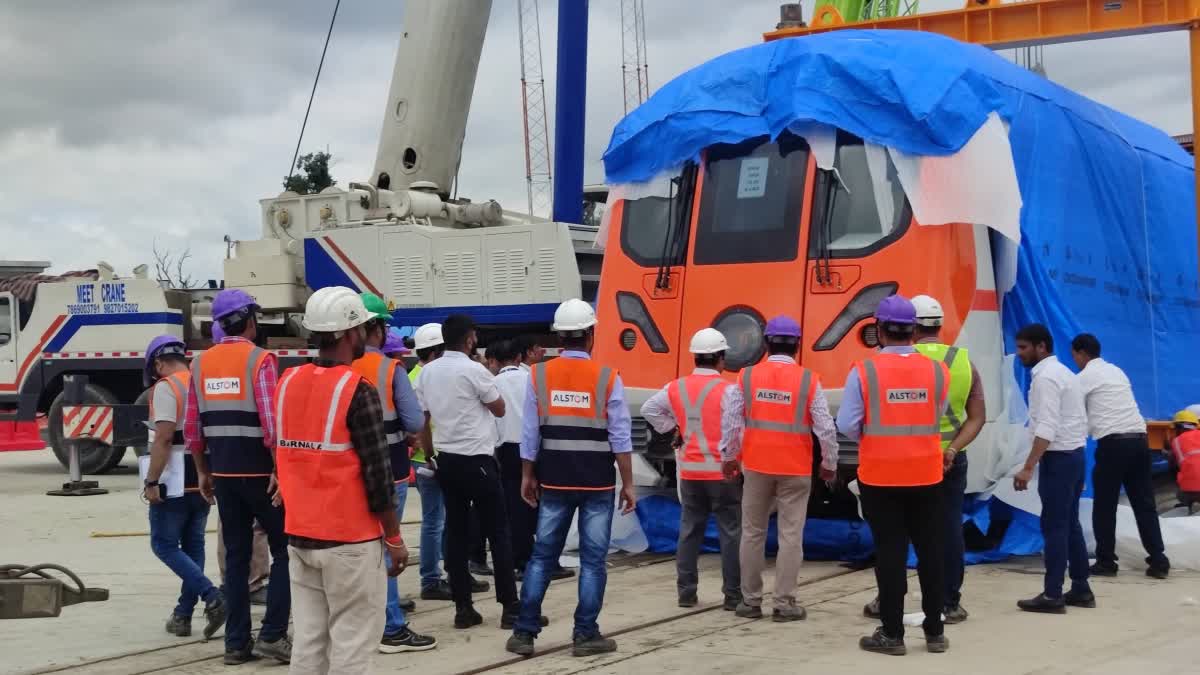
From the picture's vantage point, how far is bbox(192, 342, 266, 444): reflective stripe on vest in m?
7.23

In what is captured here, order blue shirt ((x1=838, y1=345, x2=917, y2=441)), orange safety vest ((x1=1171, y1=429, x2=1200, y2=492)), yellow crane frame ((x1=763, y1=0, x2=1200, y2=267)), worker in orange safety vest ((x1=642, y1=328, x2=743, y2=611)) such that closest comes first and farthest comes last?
blue shirt ((x1=838, y1=345, x2=917, y2=441)) < worker in orange safety vest ((x1=642, y1=328, x2=743, y2=611)) < orange safety vest ((x1=1171, y1=429, x2=1200, y2=492)) < yellow crane frame ((x1=763, y1=0, x2=1200, y2=267))

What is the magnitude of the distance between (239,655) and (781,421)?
331 centimetres

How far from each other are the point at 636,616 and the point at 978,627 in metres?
1.96

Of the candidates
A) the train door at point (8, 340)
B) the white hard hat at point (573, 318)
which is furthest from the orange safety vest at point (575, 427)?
the train door at point (8, 340)

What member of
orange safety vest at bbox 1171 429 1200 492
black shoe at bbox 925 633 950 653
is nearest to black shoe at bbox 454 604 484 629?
black shoe at bbox 925 633 950 653

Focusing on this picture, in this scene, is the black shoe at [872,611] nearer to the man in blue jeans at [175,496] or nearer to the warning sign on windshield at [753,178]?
the warning sign on windshield at [753,178]

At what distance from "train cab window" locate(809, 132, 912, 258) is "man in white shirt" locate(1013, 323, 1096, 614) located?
1538 millimetres

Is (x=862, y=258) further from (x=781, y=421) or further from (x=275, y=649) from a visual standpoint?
(x=275, y=649)

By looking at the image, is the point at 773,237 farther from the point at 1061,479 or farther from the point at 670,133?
the point at 1061,479

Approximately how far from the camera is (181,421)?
316 inches

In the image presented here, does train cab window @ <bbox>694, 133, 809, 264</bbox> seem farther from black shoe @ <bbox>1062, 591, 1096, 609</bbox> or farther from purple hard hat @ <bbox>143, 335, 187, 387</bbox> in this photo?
purple hard hat @ <bbox>143, 335, 187, 387</bbox>

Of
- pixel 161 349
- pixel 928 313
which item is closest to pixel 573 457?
pixel 928 313

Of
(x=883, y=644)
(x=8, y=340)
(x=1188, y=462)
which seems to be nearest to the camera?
(x=883, y=644)

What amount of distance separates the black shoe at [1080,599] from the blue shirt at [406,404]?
4271mm
